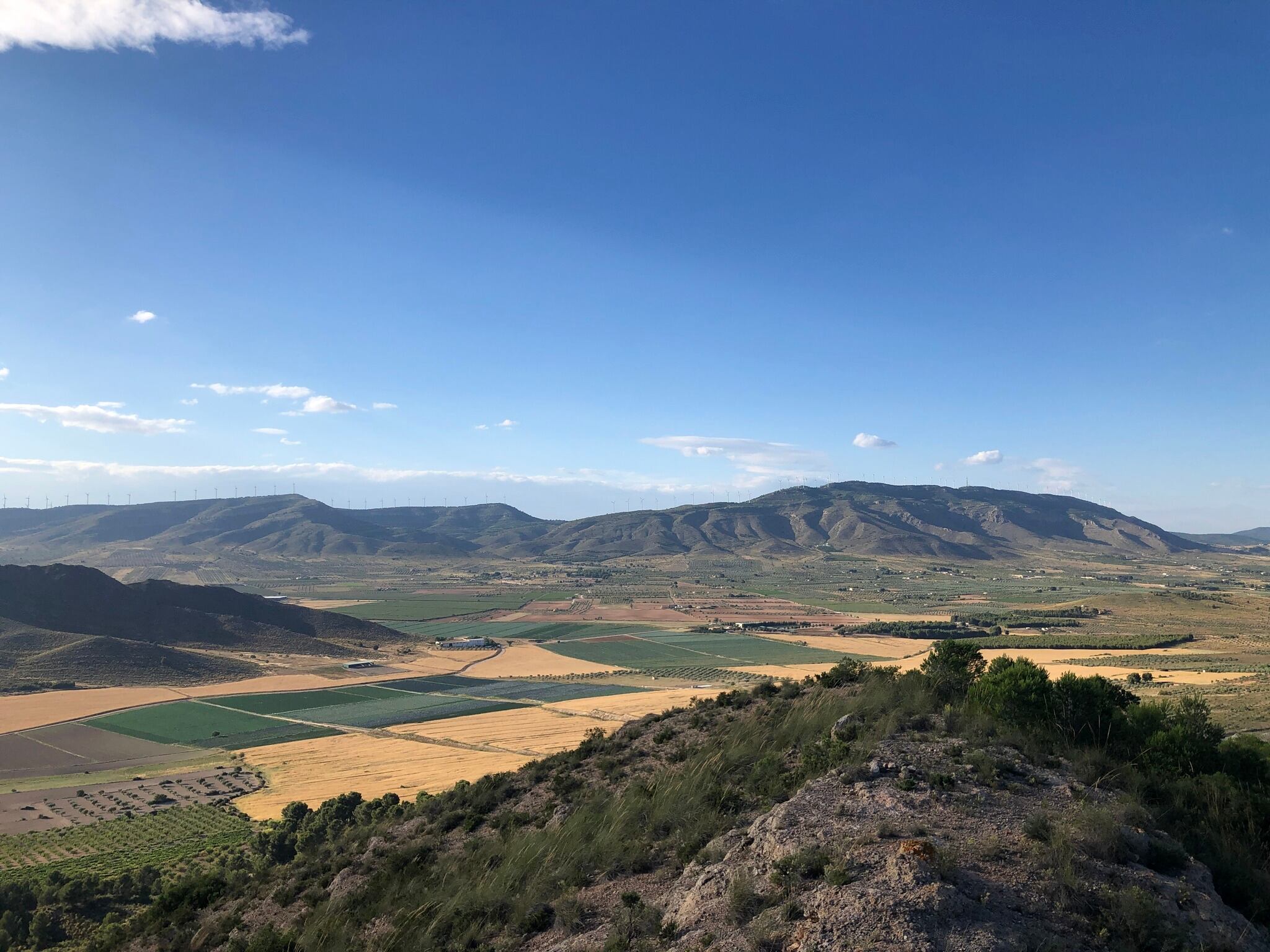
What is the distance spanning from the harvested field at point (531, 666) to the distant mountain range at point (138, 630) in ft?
88.3

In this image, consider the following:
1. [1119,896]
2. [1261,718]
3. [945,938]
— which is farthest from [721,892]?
[1261,718]

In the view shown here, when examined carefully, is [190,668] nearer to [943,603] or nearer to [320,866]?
[320,866]

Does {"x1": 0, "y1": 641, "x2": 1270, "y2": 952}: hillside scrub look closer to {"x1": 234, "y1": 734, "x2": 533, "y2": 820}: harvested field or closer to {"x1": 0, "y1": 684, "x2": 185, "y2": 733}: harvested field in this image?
{"x1": 234, "y1": 734, "x2": 533, "y2": 820}: harvested field

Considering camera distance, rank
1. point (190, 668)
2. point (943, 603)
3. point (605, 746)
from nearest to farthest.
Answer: point (605, 746) < point (190, 668) < point (943, 603)

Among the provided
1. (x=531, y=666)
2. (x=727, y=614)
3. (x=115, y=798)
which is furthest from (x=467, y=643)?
(x=115, y=798)

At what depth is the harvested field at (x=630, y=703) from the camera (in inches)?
2864

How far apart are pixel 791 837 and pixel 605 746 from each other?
49.3 feet

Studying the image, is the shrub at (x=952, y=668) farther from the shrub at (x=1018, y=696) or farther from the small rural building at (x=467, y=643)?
the small rural building at (x=467, y=643)

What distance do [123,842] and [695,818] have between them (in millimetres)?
41871

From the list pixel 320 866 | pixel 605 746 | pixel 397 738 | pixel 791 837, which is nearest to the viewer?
pixel 791 837

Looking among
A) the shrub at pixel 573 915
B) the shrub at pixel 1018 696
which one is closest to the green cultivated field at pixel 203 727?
the shrub at pixel 573 915

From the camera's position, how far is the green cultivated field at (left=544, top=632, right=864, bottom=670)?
11106cm

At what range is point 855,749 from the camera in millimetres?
17047

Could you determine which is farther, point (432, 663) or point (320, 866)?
point (432, 663)
